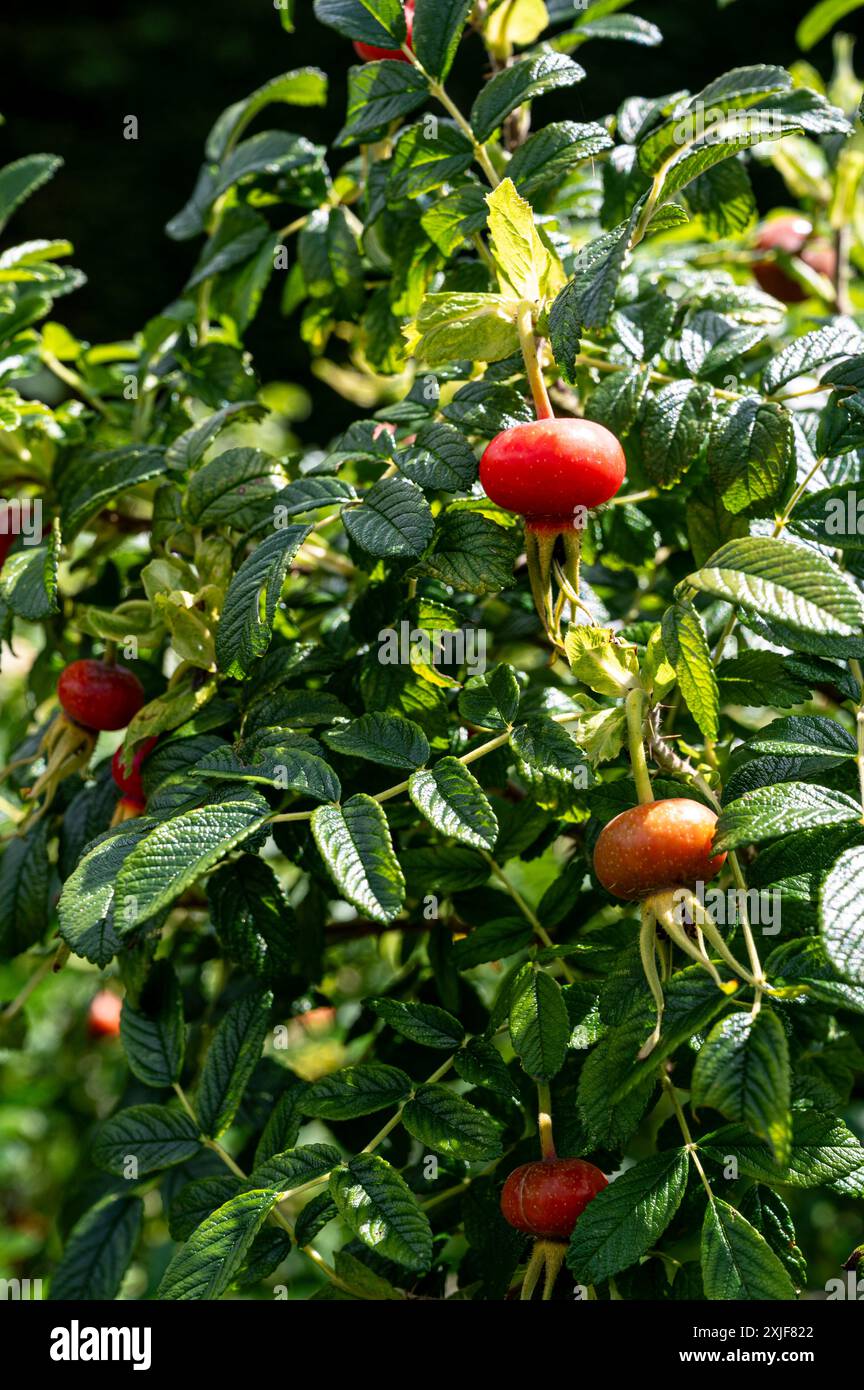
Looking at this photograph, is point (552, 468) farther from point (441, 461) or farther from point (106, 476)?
point (106, 476)

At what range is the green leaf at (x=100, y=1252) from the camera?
0.95 metres

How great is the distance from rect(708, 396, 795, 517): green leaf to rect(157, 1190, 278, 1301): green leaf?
0.50 meters

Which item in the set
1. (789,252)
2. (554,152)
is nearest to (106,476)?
(554,152)

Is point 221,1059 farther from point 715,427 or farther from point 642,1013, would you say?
point 715,427

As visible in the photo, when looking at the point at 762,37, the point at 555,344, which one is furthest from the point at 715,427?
the point at 762,37

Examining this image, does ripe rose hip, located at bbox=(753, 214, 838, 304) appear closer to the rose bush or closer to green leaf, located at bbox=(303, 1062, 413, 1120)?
the rose bush

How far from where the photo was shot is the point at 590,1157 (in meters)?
0.85

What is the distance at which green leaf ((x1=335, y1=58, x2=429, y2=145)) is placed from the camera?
97 centimetres

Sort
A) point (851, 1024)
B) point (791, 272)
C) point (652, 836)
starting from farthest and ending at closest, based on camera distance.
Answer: point (791, 272), point (851, 1024), point (652, 836)

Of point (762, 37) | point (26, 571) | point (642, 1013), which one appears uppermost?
point (762, 37)

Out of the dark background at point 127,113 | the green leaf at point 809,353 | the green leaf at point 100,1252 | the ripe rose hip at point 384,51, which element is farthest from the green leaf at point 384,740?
the dark background at point 127,113

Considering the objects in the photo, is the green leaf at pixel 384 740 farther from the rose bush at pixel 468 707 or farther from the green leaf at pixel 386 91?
the green leaf at pixel 386 91

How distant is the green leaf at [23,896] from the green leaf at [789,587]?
1.94 ft

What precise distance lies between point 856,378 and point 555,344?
228 mm
